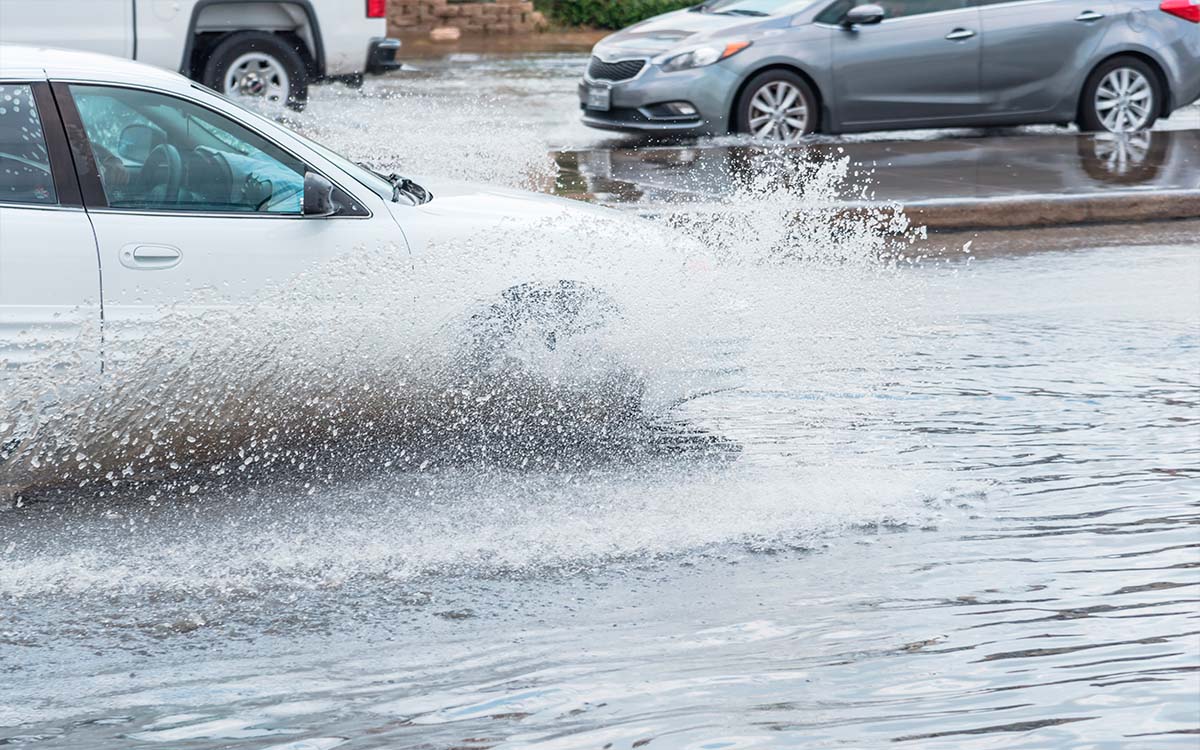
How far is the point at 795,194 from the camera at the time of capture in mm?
10594

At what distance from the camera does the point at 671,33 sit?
13312 millimetres

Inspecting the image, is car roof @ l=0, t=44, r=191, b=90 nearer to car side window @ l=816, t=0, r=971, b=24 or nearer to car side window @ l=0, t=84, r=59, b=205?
car side window @ l=0, t=84, r=59, b=205

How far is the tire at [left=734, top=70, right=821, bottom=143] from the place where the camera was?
12.9 meters

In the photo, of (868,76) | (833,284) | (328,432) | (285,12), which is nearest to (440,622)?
(328,432)

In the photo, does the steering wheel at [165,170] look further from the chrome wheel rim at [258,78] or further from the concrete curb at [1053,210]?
the chrome wheel rim at [258,78]

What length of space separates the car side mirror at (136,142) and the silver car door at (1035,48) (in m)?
8.89

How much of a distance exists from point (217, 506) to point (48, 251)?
1.05 meters

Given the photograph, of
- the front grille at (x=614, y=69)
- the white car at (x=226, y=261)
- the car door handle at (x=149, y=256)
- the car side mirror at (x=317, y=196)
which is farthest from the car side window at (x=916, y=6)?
the car door handle at (x=149, y=256)

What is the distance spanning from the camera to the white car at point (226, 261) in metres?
5.50

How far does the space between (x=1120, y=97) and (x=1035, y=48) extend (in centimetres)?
102

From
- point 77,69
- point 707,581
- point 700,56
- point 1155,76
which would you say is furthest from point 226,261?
point 1155,76

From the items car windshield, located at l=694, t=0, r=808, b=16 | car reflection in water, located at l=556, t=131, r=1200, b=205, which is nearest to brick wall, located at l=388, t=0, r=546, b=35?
car windshield, located at l=694, t=0, r=808, b=16

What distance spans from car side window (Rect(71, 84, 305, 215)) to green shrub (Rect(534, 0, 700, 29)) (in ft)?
63.4

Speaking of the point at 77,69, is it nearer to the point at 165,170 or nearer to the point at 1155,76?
the point at 165,170
